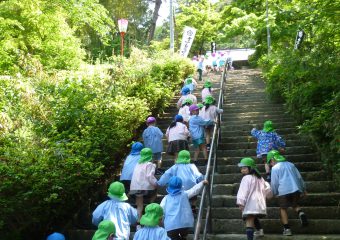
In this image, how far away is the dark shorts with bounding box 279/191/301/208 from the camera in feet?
19.9

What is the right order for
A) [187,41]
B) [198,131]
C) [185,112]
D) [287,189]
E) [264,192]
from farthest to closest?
[187,41]
[185,112]
[198,131]
[287,189]
[264,192]

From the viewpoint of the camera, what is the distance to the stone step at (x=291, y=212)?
6.19 m

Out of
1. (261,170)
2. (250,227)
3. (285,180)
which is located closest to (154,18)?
(261,170)

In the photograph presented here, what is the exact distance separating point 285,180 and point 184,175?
151cm

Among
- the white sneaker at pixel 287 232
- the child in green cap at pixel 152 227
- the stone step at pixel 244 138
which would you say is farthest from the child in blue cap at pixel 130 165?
the stone step at pixel 244 138

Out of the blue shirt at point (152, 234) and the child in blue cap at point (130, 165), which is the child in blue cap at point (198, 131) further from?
the blue shirt at point (152, 234)

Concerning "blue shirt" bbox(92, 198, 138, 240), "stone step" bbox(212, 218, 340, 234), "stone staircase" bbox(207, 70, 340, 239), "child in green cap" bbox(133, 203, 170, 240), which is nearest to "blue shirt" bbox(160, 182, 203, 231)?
"blue shirt" bbox(92, 198, 138, 240)

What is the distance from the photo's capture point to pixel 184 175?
622 centimetres

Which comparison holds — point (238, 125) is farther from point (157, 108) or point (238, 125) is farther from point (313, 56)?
point (313, 56)

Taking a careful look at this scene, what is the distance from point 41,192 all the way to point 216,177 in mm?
3419

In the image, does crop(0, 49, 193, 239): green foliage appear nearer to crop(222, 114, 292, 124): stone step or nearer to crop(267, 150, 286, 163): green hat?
crop(222, 114, 292, 124): stone step

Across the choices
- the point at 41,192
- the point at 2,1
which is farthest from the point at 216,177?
the point at 2,1

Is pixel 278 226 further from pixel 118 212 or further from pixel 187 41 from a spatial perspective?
pixel 187 41

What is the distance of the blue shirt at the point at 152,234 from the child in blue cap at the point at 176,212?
0.64 meters
